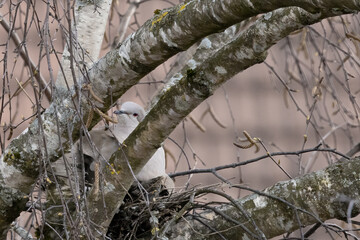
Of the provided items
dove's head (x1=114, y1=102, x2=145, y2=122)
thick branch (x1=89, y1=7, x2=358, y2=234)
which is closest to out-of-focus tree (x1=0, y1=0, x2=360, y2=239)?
thick branch (x1=89, y1=7, x2=358, y2=234)

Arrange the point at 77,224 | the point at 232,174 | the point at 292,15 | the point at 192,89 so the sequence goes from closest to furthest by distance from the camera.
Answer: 1. the point at 77,224
2. the point at 292,15
3. the point at 192,89
4. the point at 232,174

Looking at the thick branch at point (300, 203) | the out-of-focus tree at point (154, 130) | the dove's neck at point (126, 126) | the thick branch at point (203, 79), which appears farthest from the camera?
the dove's neck at point (126, 126)

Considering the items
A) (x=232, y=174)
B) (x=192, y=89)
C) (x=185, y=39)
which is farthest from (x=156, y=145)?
(x=232, y=174)

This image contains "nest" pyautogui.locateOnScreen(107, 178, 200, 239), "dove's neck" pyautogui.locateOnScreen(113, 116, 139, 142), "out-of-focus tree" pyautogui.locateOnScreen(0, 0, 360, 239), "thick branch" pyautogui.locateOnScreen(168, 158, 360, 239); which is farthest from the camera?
"dove's neck" pyautogui.locateOnScreen(113, 116, 139, 142)

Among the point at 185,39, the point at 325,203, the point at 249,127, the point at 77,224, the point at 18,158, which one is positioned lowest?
the point at 77,224

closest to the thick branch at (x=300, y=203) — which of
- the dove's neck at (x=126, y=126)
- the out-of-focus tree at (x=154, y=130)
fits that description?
the out-of-focus tree at (x=154, y=130)

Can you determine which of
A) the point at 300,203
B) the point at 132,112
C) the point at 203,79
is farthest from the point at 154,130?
the point at 132,112

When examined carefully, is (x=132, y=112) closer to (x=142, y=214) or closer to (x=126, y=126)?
(x=126, y=126)

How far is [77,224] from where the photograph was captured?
201 centimetres

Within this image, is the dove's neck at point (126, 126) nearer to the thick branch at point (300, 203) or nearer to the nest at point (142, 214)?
the nest at point (142, 214)

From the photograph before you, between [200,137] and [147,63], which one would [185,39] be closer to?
[147,63]

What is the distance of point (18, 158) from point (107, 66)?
1.51 ft

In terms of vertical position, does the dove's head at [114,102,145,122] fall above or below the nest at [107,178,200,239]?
above

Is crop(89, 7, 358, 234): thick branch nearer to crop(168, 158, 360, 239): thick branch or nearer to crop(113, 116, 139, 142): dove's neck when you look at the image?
crop(168, 158, 360, 239): thick branch
